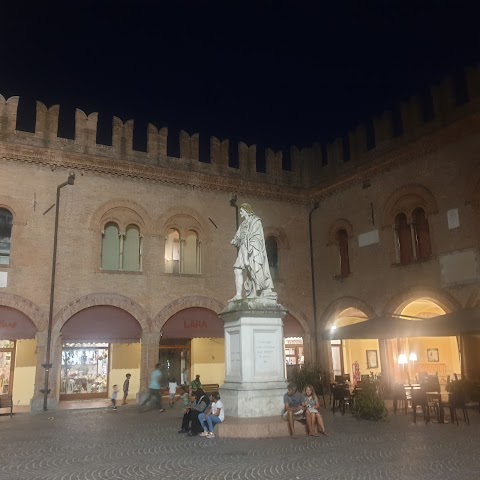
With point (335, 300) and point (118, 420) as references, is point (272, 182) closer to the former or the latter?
point (335, 300)

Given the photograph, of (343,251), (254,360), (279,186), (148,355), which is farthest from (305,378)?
(279,186)

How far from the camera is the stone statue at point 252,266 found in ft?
36.3

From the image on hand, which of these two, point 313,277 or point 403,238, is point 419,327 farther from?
point 313,277

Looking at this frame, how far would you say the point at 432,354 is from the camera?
20188 mm

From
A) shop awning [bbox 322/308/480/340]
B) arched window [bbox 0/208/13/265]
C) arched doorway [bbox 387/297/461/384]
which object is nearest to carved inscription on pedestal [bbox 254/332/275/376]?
shop awning [bbox 322/308/480/340]

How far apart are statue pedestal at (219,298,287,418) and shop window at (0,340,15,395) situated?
34.6 ft

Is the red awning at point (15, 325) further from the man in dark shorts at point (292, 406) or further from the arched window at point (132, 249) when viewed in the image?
the man in dark shorts at point (292, 406)

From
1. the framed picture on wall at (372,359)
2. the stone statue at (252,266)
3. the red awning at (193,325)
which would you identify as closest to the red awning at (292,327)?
the red awning at (193,325)

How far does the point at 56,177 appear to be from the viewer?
58.2 feet

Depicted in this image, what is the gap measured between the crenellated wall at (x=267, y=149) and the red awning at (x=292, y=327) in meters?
5.59

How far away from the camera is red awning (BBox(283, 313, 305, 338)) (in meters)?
20.6

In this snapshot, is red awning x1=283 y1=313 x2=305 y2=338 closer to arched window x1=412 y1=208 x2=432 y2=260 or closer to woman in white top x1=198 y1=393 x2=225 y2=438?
arched window x1=412 y1=208 x2=432 y2=260

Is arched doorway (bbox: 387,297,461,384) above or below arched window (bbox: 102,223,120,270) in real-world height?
below

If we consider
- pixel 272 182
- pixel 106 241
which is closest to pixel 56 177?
pixel 106 241
